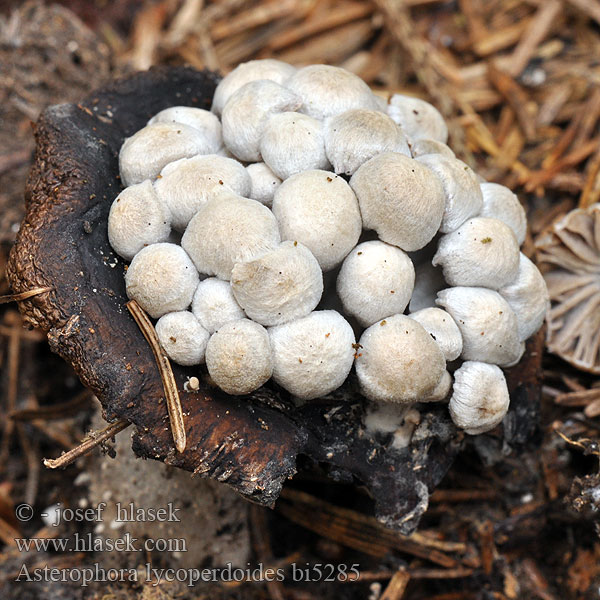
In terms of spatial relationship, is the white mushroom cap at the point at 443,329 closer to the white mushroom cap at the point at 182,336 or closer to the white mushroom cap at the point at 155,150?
the white mushroom cap at the point at 182,336

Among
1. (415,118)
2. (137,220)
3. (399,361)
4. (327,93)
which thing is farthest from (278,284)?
(415,118)

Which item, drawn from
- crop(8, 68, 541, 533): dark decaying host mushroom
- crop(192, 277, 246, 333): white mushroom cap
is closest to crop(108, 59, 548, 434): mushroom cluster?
crop(192, 277, 246, 333): white mushroom cap

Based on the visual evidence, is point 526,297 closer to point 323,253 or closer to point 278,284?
Result: point 323,253

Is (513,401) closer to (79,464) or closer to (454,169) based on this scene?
(454,169)

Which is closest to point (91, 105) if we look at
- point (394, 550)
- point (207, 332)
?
point (207, 332)

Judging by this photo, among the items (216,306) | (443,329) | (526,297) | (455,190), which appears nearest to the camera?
(216,306)

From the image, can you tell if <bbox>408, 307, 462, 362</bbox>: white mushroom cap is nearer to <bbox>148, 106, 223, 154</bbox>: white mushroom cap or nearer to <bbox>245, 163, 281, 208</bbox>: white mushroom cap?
<bbox>245, 163, 281, 208</bbox>: white mushroom cap

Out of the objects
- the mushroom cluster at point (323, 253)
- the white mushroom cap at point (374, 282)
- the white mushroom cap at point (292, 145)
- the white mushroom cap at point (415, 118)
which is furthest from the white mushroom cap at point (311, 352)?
the white mushroom cap at point (415, 118)
